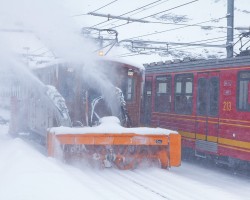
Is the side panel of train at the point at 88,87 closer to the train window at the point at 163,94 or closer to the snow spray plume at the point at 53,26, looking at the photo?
the snow spray plume at the point at 53,26

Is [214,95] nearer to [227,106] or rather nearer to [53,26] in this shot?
[227,106]

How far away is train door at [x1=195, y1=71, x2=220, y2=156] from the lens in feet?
40.7

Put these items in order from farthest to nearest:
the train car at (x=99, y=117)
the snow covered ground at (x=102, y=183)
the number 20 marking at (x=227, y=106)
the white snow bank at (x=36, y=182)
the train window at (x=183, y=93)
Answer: the train window at (x=183, y=93) → the number 20 marking at (x=227, y=106) → the train car at (x=99, y=117) → the snow covered ground at (x=102, y=183) → the white snow bank at (x=36, y=182)

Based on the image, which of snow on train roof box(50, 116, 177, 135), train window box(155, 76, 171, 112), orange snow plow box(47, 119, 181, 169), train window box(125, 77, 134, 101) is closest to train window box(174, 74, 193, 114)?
train window box(155, 76, 171, 112)

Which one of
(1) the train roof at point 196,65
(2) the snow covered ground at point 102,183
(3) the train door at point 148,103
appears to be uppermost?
(1) the train roof at point 196,65

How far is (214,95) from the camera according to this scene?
1252 centimetres

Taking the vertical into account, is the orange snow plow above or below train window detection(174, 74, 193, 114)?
below

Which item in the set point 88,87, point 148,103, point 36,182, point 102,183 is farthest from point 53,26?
point 36,182

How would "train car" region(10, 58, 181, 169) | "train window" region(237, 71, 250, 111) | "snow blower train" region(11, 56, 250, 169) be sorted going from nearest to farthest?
"train car" region(10, 58, 181, 169), "snow blower train" region(11, 56, 250, 169), "train window" region(237, 71, 250, 111)

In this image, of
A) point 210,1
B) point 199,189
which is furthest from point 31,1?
point 210,1

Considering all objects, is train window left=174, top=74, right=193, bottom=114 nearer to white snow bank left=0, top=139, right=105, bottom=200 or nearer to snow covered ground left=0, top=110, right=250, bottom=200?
snow covered ground left=0, top=110, right=250, bottom=200

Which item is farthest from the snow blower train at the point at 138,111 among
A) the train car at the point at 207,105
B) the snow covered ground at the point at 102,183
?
the snow covered ground at the point at 102,183

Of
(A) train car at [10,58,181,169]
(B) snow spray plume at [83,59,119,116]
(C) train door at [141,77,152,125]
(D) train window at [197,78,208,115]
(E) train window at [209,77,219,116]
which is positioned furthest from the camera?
(C) train door at [141,77,152,125]

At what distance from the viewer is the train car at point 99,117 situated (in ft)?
35.5
